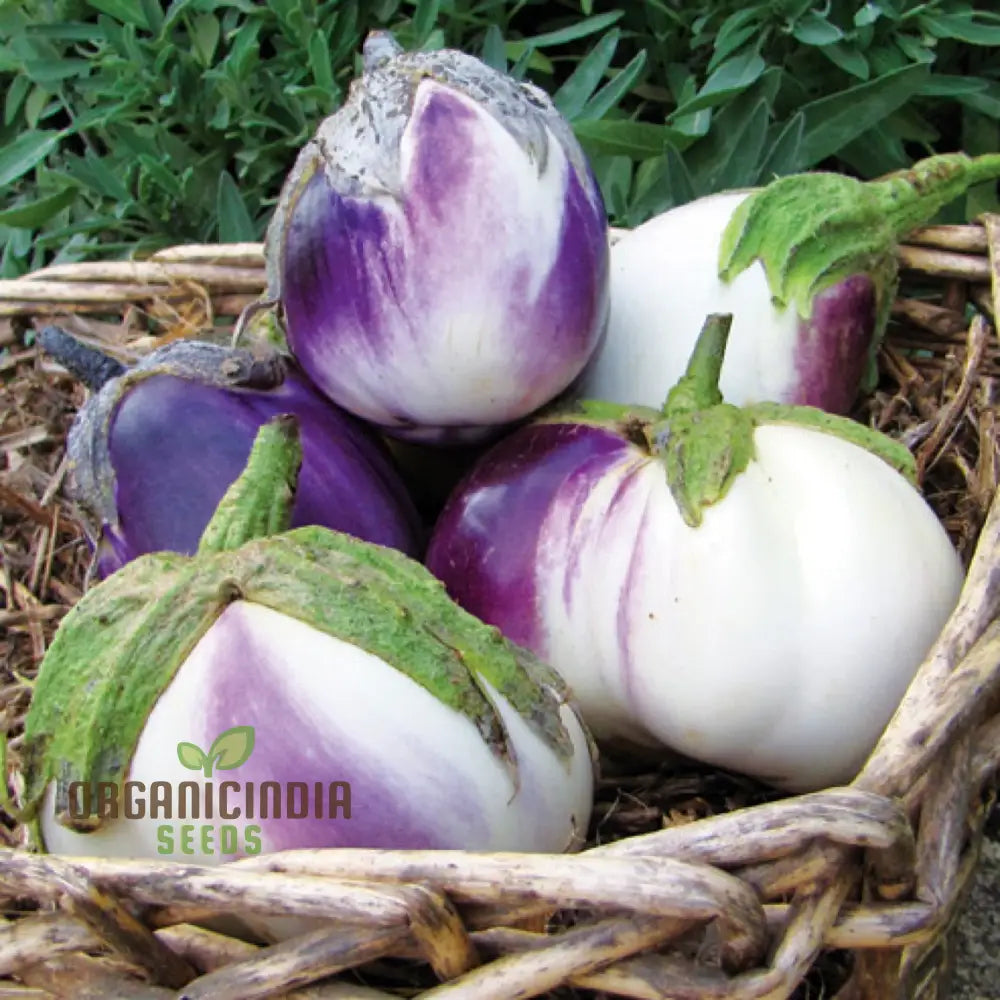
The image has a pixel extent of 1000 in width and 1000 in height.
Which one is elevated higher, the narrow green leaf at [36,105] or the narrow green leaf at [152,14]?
the narrow green leaf at [152,14]

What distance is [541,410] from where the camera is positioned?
74cm

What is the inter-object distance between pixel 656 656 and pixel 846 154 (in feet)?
2.40

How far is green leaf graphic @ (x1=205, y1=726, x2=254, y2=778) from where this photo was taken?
0.52 metres

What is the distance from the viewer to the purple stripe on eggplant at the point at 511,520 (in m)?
0.67

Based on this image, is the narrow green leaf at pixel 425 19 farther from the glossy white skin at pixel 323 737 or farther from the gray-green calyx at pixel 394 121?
the glossy white skin at pixel 323 737

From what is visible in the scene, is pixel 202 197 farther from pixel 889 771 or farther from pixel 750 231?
pixel 889 771

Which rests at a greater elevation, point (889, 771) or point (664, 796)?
point (889, 771)

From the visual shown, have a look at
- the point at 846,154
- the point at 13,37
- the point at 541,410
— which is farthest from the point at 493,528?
the point at 13,37

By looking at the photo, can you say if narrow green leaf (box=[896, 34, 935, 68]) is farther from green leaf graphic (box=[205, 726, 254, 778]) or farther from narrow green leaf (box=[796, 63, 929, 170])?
green leaf graphic (box=[205, 726, 254, 778])

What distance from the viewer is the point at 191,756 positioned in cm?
52

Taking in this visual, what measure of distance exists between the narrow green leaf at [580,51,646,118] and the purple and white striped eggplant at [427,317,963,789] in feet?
1.74

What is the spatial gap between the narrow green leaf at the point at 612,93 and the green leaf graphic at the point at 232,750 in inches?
30.8

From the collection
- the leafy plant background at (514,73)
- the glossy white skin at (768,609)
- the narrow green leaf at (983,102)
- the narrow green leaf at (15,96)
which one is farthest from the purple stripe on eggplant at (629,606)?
the narrow green leaf at (15,96)

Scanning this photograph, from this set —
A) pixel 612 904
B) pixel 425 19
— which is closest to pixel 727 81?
pixel 425 19
